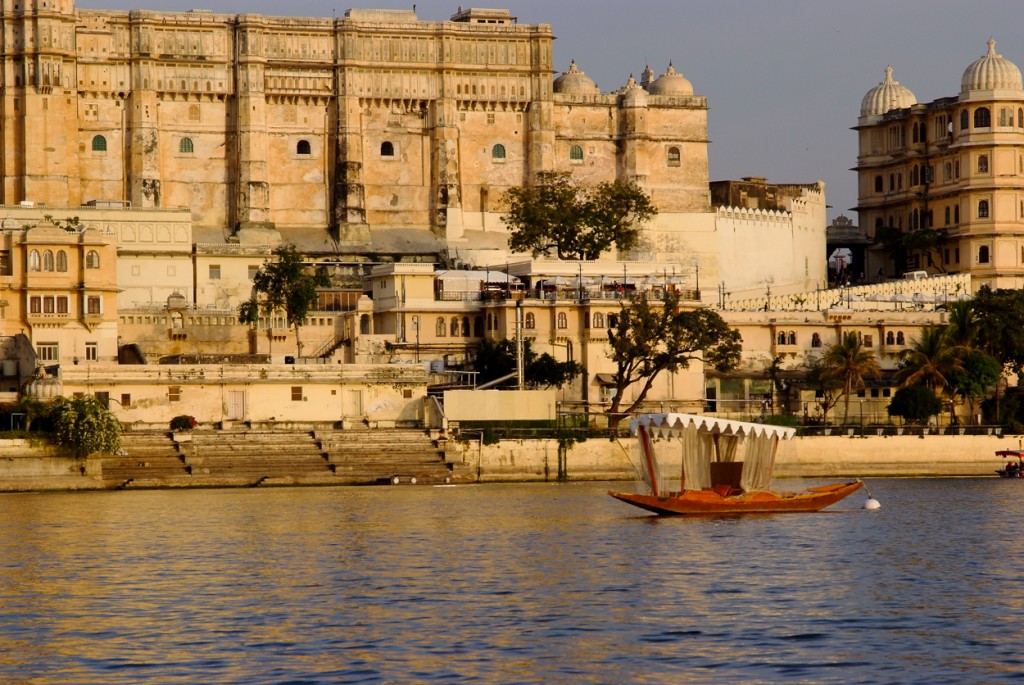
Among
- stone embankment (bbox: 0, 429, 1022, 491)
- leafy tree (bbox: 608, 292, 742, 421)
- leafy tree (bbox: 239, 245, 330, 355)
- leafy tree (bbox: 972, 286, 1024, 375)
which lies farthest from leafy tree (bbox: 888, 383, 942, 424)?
leafy tree (bbox: 239, 245, 330, 355)

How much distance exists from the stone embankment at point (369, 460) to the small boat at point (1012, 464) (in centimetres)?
166

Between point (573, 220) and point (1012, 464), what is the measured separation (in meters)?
24.4

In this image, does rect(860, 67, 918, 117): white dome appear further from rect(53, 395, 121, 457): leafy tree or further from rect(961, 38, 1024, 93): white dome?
rect(53, 395, 121, 457): leafy tree

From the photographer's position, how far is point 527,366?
80.8 metres

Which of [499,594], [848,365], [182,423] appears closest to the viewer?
[499,594]

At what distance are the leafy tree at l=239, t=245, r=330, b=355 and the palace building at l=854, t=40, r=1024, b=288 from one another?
130 ft

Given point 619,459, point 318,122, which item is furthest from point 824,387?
point 318,122

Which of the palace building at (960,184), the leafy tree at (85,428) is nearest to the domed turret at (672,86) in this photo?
the palace building at (960,184)

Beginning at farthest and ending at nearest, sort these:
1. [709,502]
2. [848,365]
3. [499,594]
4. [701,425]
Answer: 1. [848,365]
2. [709,502]
3. [701,425]
4. [499,594]

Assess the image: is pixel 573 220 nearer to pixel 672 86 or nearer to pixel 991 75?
pixel 672 86

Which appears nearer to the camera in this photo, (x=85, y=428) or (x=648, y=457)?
(x=648, y=457)

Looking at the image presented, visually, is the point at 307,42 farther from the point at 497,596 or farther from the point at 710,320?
the point at 497,596

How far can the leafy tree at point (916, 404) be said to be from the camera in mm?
81312

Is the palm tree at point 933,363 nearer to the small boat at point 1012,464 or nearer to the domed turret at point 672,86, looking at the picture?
the small boat at point 1012,464
